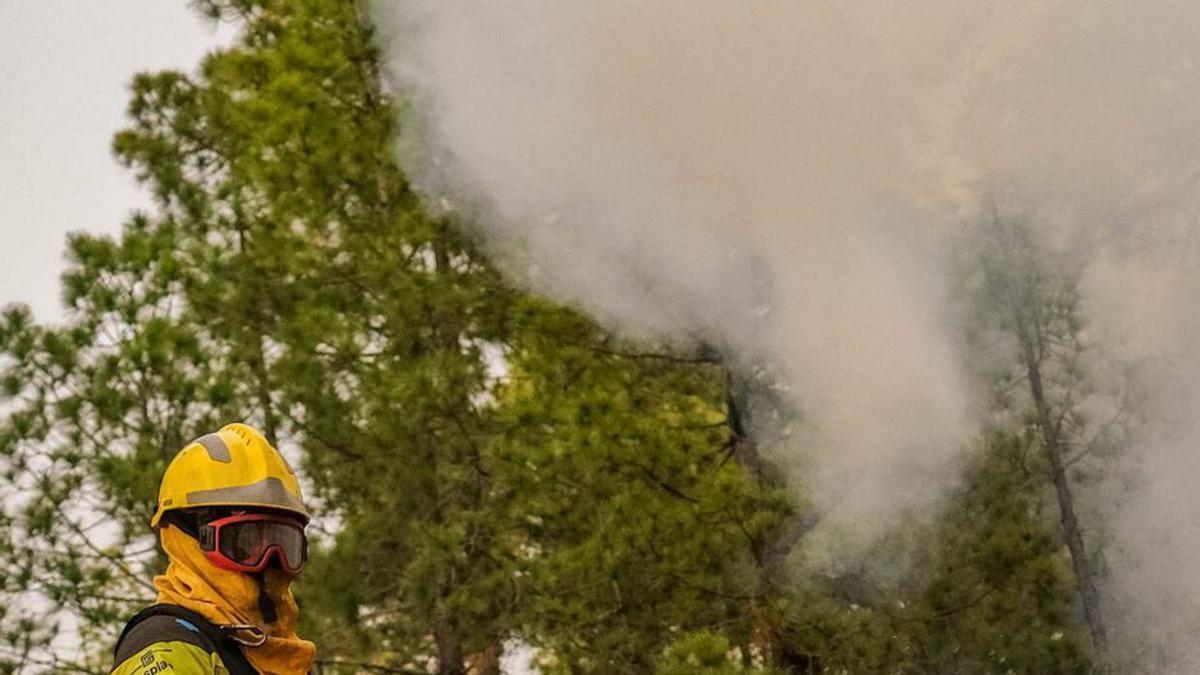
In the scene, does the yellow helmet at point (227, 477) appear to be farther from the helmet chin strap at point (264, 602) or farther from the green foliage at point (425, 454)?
the green foliage at point (425, 454)

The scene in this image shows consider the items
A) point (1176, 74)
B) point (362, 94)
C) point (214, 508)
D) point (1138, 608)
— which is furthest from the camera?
point (362, 94)

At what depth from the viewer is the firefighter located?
3157 millimetres

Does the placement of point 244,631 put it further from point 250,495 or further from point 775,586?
point 775,586

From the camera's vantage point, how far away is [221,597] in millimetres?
3203

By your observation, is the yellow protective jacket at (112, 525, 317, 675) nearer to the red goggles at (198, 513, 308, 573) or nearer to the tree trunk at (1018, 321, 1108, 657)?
the red goggles at (198, 513, 308, 573)

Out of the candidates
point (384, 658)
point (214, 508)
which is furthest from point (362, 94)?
point (214, 508)

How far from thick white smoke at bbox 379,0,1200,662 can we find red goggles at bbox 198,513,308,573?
21.6 feet

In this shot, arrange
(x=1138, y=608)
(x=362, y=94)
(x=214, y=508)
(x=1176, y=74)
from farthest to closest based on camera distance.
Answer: (x=362, y=94) < (x=1138, y=608) < (x=1176, y=74) < (x=214, y=508)

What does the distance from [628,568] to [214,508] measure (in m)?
7.15

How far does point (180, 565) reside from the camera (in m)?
3.22

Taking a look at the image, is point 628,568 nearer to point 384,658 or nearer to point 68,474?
point 384,658

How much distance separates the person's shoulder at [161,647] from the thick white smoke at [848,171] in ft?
22.6

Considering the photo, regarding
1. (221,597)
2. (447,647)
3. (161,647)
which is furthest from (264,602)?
(447,647)

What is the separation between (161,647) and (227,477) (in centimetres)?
42
